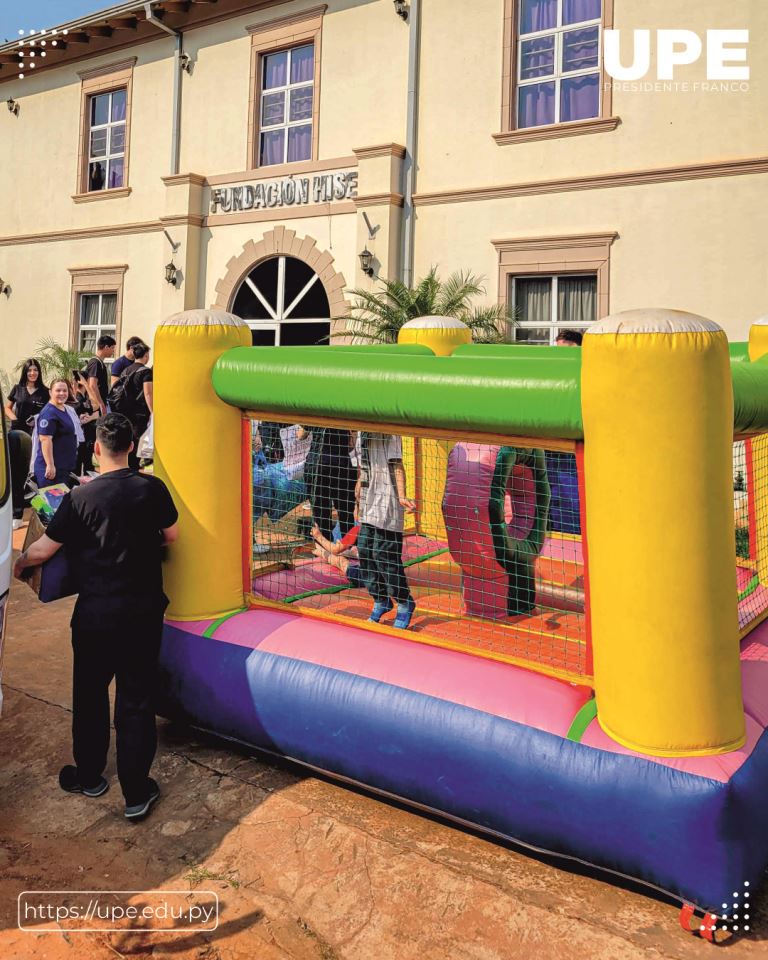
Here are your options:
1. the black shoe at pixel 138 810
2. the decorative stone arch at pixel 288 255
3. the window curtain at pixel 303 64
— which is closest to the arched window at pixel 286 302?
the decorative stone arch at pixel 288 255

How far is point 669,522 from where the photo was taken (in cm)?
248

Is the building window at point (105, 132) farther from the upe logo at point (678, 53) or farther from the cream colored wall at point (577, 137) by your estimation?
the upe logo at point (678, 53)

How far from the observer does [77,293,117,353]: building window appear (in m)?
14.5

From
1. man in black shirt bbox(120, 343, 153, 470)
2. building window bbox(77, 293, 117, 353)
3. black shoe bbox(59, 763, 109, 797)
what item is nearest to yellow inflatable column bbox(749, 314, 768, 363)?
black shoe bbox(59, 763, 109, 797)

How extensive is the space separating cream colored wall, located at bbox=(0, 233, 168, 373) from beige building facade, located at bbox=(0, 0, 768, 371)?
0.15 ft

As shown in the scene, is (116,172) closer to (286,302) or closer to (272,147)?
(272,147)

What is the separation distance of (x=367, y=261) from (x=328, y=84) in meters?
2.89

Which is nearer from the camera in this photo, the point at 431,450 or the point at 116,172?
the point at 431,450

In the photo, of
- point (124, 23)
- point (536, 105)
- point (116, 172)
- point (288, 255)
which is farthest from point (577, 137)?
point (116, 172)

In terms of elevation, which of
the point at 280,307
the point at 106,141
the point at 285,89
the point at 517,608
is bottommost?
the point at 517,608

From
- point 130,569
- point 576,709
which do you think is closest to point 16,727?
point 130,569

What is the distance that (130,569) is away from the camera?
3.10m

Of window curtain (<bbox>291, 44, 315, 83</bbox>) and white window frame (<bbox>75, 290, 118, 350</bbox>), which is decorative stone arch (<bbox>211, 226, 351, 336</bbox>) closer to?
window curtain (<bbox>291, 44, 315, 83</bbox>)

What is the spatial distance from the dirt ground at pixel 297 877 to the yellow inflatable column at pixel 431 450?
2.36 meters
